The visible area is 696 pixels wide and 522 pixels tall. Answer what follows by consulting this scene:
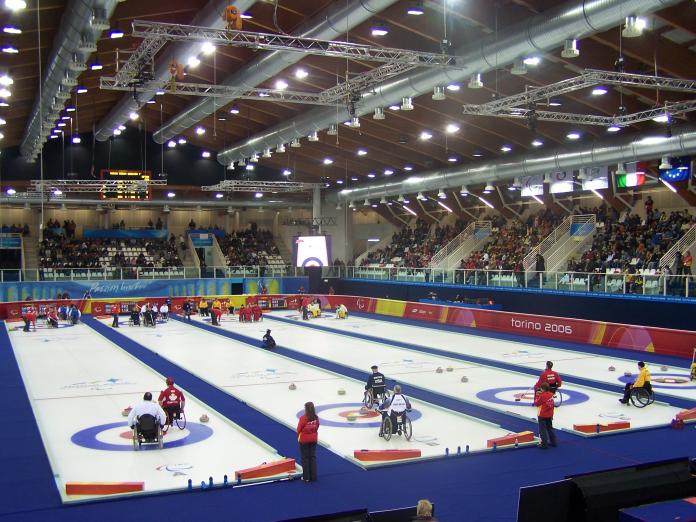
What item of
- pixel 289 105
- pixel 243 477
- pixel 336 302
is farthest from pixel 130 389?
pixel 336 302

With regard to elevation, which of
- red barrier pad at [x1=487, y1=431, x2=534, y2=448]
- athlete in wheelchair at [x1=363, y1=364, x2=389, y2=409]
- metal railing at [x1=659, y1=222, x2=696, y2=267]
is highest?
metal railing at [x1=659, y1=222, x2=696, y2=267]

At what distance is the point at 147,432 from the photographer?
47.4ft

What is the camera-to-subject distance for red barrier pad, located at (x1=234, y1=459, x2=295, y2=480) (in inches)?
484

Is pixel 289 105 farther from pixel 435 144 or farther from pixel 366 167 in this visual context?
pixel 366 167

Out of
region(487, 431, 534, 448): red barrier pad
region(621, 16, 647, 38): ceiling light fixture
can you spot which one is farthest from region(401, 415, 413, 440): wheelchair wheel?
region(621, 16, 647, 38): ceiling light fixture

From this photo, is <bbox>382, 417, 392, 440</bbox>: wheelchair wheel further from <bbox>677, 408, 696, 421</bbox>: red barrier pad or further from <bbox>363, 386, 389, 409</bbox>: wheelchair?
<bbox>677, 408, 696, 421</bbox>: red barrier pad

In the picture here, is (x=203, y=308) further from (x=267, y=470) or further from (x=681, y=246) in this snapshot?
(x=267, y=470)

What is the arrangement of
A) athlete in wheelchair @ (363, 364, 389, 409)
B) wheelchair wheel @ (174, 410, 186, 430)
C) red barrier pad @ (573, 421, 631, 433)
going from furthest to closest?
athlete in wheelchair @ (363, 364, 389, 409) → wheelchair wheel @ (174, 410, 186, 430) → red barrier pad @ (573, 421, 631, 433)

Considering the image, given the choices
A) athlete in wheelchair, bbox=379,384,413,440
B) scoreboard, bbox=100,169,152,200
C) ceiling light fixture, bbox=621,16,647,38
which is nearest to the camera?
athlete in wheelchair, bbox=379,384,413,440

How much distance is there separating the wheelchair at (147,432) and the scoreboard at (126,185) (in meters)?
29.4

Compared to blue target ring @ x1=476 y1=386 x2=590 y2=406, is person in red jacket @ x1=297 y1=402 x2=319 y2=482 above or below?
above

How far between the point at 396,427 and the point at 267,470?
3.44m

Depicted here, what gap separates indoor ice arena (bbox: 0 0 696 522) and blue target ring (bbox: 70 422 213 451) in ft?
0.34

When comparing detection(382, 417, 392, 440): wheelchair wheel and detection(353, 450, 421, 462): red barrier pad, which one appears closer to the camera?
detection(353, 450, 421, 462): red barrier pad
